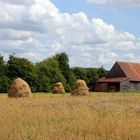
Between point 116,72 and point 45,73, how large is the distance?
15.0 m

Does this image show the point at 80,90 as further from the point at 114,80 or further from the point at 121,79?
the point at 114,80

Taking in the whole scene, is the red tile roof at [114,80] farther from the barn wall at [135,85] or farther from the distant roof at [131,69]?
the barn wall at [135,85]

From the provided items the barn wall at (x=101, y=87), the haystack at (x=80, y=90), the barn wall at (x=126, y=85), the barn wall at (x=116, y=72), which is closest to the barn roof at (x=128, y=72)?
the barn wall at (x=116, y=72)

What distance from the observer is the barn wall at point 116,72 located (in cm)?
9653

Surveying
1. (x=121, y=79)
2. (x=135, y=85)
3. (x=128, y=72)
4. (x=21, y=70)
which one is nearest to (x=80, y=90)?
(x=21, y=70)

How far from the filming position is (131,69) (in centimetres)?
9850

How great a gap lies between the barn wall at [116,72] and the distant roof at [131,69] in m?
0.63

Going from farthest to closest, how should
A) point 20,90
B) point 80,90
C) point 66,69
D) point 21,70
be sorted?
point 66,69 → point 21,70 → point 80,90 → point 20,90

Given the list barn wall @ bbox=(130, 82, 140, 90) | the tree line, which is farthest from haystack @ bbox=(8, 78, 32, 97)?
barn wall @ bbox=(130, 82, 140, 90)

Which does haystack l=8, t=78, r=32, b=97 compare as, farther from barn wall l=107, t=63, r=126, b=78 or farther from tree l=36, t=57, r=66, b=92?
barn wall l=107, t=63, r=126, b=78

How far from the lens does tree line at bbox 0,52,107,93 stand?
85.1 metres

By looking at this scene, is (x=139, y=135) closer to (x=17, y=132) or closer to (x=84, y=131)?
(x=84, y=131)

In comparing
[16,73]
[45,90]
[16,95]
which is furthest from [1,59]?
[16,95]

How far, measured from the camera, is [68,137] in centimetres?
1208
